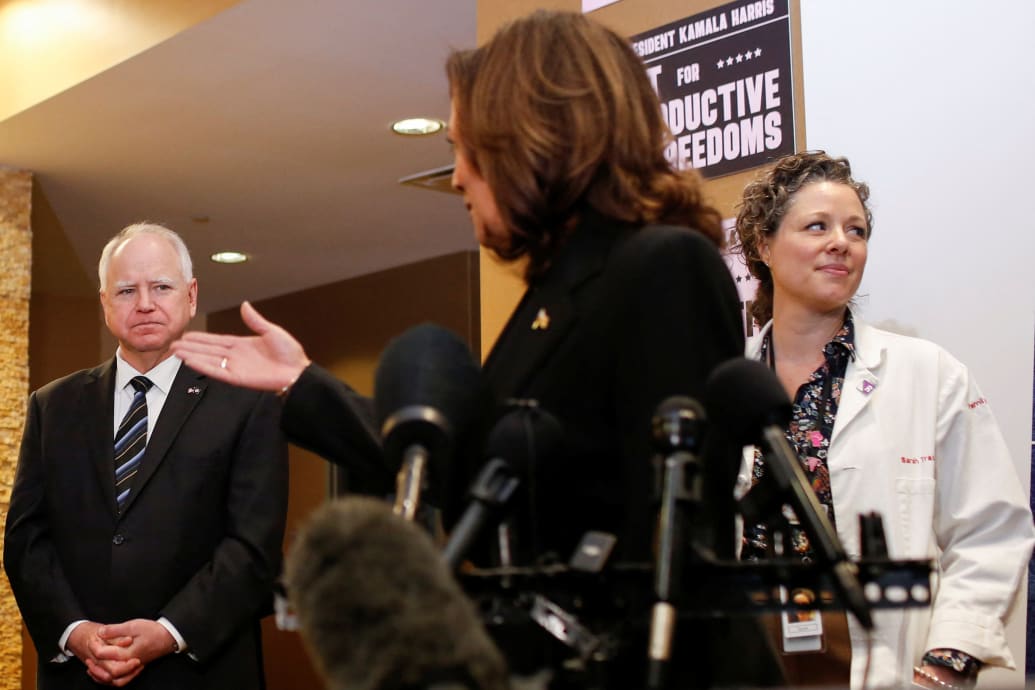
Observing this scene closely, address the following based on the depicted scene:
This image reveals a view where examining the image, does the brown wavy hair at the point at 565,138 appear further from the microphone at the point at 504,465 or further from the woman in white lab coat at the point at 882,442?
the woman in white lab coat at the point at 882,442

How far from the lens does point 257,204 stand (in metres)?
7.46

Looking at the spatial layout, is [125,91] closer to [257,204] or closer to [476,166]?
[257,204]

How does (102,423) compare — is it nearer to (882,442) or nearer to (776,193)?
(776,193)

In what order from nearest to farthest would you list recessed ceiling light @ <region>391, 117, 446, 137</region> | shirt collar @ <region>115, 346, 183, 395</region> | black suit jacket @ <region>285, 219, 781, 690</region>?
black suit jacket @ <region>285, 219, 781, 690</region>, shirt collar @ <region>115, 346, 183, 395</region>, recessed ceiling light @ <region>391, 117, 446, 137</region>

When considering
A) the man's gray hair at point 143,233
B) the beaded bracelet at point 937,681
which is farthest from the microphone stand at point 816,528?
the man's gray hair at point 143,233

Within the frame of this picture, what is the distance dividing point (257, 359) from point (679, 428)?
77cm

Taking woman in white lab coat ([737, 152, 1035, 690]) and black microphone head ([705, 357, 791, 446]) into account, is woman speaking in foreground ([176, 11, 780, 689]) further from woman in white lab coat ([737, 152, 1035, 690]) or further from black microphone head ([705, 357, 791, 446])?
woman in white lab coat ([737, 152, 1035, 690])

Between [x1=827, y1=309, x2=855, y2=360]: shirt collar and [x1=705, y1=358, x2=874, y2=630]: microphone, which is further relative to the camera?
[x1=827, y1=309, x2=855, y2=360]: shirt collar

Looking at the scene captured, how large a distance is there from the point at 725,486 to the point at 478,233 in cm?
41

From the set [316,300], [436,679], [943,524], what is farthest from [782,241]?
[316,300]

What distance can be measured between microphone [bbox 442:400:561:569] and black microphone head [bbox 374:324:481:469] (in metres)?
0.04

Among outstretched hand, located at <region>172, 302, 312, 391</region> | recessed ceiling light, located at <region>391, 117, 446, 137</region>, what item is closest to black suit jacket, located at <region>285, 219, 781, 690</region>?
outstretched hand, located at <region>172, 302, 312, 391</region>

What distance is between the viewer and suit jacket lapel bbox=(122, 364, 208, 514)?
9.46 ft

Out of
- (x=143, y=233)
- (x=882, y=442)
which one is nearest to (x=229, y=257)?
(x=143, y=233)
